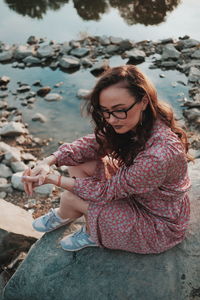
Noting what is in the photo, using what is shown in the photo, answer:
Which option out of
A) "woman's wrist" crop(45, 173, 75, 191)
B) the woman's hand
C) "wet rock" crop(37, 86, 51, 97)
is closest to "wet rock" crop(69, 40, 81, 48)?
"wet rock" crop(37, 86, 51, 97)

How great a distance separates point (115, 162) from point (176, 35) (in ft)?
21.7

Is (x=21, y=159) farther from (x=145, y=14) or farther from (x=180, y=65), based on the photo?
(x=145, y=14)

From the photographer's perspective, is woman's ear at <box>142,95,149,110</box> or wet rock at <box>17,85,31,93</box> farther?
wet rock at <box>17,85,31,93</box>

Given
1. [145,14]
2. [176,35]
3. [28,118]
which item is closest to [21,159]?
[28,118]

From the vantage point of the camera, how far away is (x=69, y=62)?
6672 mm

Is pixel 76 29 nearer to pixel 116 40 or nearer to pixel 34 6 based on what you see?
pixel 116 40

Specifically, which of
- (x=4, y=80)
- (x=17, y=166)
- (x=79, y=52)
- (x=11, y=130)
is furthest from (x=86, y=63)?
(x=17, y=166)

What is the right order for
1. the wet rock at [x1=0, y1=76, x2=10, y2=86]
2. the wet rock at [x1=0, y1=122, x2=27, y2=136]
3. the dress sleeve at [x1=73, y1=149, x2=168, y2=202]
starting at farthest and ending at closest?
the wet rock at [x1=0, y1=76, x2=10, y2=86], the wet rock at [x1=0, y1=122, x2=27, y2=136], the dress sleeve at [x1=73, y1=149, x2=168, y2=202]

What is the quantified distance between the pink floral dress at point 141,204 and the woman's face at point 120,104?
0.49ft

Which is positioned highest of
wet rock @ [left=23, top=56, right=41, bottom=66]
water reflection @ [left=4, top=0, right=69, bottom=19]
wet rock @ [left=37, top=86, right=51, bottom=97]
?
water reflection @ [left=4, top=0, right=69, bottom=19]

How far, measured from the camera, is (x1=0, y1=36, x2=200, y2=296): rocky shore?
3904mm

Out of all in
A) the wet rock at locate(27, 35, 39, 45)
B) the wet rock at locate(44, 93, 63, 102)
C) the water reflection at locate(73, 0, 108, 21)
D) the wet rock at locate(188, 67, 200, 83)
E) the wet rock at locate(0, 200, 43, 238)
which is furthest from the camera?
the water reflection at locate(73, 0, 108, 21)

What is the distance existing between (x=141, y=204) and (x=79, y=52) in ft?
18.7

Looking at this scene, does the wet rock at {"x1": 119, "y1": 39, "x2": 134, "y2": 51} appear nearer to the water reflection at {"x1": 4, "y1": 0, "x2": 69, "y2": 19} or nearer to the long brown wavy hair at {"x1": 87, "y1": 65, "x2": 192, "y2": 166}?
the water reflection at {"x1": 4, "y1": 0, "x2": 69, "y2": 19}
